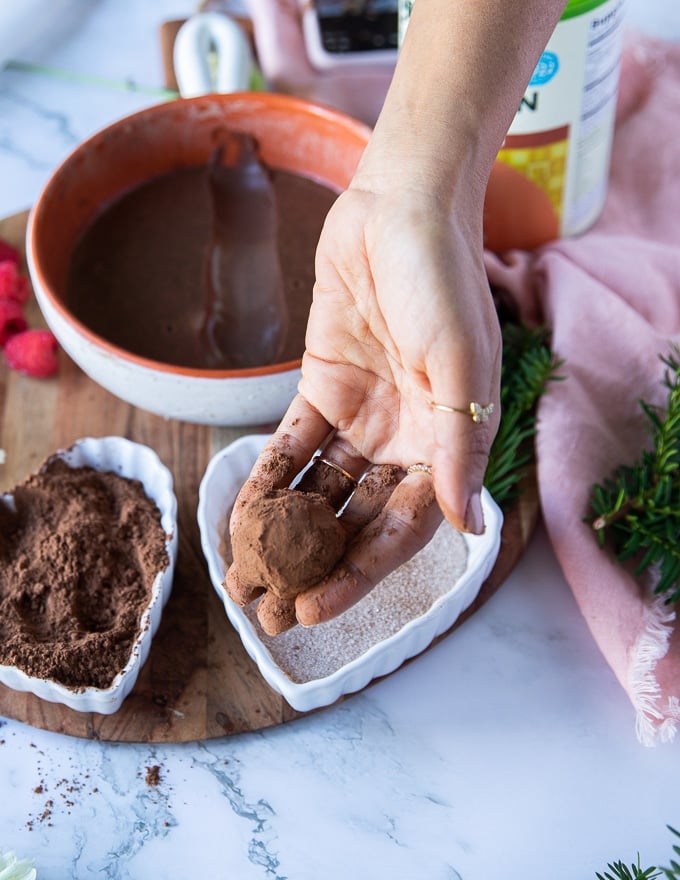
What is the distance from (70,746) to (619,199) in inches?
46.9

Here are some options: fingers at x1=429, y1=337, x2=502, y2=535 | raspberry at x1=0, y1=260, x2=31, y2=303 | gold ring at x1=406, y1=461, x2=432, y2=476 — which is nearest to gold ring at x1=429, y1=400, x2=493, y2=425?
fingers at x1=429, y1=337, x2=502, y2=535

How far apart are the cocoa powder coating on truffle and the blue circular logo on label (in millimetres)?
714

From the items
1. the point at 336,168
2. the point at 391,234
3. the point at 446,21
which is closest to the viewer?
the point at 391,234

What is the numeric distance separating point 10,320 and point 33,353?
8 cm

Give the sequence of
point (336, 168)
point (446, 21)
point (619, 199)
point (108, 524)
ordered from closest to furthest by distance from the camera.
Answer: point (446, 21), point (108, 524), point (336, 168), point (619, 199)

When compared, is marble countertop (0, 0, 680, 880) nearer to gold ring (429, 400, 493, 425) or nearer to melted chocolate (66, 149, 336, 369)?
gold ring (429, 400, 493, 425)

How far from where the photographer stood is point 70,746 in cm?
115

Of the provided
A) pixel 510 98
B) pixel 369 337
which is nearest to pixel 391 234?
pixel 369 337

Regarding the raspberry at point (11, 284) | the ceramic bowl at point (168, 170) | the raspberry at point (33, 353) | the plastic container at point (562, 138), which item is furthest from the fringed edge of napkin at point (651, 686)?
the raspberry at point (11, 284)

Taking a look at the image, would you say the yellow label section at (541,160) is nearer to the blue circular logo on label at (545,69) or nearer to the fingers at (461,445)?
the blue circular logo on label at (545,69)

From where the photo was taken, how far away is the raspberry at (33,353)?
1.43 m

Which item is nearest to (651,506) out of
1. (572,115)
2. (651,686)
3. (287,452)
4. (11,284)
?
(651,686)

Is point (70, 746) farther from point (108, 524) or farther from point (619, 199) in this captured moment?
point (619, 199)

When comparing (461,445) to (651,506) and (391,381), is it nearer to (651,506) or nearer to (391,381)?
(391,381)
